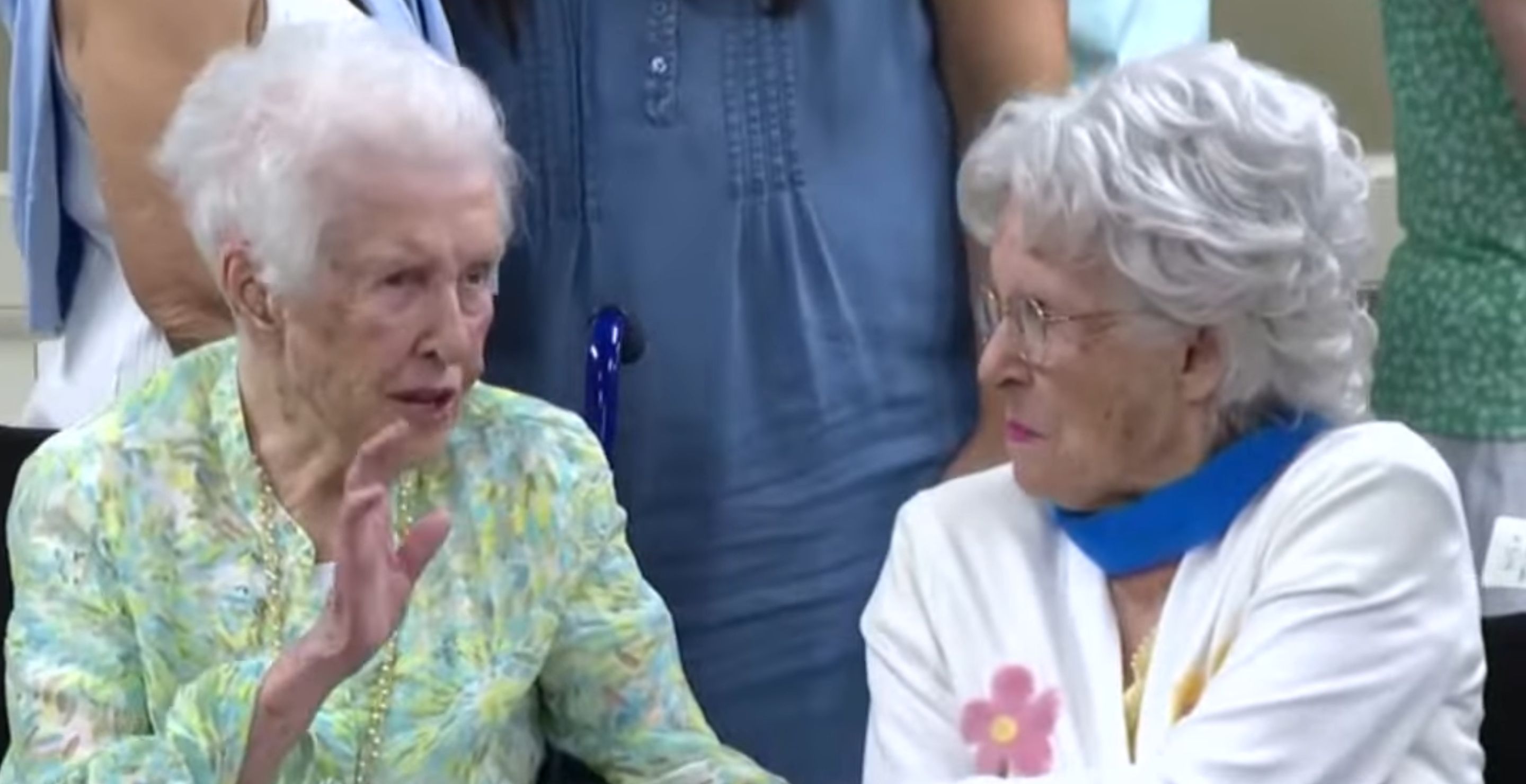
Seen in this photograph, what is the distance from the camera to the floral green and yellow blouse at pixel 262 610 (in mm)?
1891

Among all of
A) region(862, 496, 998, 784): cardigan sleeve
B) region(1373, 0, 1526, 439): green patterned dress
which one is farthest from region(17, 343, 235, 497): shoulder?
region(1373, 0, 1526, 439): green patterned dress

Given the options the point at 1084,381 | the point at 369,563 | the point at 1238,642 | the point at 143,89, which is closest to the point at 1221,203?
the point at 1084,381

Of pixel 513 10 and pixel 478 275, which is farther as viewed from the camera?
pixel 513 10

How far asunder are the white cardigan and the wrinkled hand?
386 millimetres

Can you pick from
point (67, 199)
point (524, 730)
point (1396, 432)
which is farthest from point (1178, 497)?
point (67, 199)

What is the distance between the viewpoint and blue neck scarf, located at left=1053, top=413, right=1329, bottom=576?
194 centimetres

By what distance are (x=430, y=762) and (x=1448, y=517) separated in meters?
0.71

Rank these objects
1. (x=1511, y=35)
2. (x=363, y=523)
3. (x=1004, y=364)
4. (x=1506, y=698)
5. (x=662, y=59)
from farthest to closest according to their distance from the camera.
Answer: (x=1511, y=35) → (x=662, y=59) → (x=1506, y=698) → (x=1004, y=364) → (x=363, y=523)

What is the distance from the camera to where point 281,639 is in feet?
6.32

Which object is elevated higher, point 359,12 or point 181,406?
point 359,12

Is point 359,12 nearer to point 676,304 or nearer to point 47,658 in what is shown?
point 676,304

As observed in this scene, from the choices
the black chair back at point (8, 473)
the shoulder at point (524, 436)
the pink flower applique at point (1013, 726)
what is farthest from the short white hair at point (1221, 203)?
the black chair back at point (8, 473)

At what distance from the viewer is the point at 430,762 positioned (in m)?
1.93

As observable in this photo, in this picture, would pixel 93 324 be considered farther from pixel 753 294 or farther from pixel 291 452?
pixel 753 294
